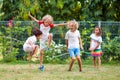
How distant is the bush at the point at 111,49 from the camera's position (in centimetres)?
1391

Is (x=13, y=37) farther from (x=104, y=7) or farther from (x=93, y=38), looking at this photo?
(x=104, y=7)

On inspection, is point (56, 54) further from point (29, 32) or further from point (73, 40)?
point (73, 40)

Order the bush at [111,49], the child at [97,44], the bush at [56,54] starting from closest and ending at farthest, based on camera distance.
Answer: the child at [97,44], the bush at [111,49], the bush at [56,54]

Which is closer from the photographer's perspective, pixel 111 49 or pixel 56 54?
pixel 111 49

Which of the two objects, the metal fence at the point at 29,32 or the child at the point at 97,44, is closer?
the child at the point at 97,44

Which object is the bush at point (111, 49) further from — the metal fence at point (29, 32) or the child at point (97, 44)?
the child at point (97, 44)

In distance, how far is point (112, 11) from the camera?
693 inches

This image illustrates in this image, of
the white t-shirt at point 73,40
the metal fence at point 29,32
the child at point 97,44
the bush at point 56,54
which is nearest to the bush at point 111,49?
the metal fence at point 29,32

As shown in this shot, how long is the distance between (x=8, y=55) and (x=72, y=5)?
4989 millimetres

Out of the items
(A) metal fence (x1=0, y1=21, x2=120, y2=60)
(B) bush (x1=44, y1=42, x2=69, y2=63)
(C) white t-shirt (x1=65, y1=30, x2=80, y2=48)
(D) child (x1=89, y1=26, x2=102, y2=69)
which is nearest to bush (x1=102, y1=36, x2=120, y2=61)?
(A) metal fence (x1=0, y1=21, x2=120, y2=60)

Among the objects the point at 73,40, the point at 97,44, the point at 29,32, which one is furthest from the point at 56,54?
the point at 73,40

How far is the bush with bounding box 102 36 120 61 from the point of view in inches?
547

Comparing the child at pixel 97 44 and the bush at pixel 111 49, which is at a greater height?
the child at pixel 97 44

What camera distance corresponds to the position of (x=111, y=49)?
13953 millimetres
